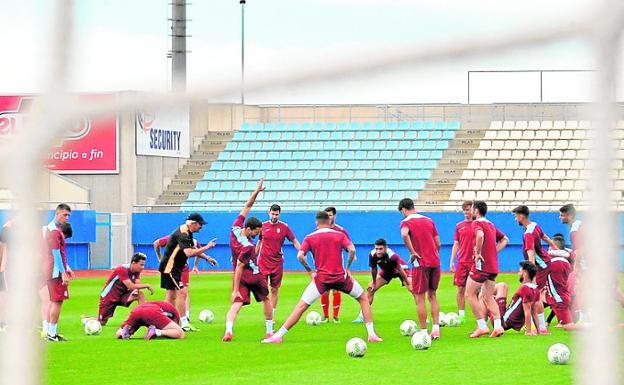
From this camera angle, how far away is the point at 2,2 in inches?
99.5

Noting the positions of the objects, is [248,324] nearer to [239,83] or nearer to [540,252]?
[540,252]

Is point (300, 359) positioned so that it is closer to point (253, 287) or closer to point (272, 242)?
point (253, 287)

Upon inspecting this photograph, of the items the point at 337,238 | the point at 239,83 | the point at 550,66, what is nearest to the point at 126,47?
the point at 239,83

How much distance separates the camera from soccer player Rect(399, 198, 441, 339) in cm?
1322

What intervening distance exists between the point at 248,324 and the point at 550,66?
48.3ft

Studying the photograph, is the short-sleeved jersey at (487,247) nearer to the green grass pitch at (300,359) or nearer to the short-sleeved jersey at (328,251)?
the green grass pitch at (300,359)

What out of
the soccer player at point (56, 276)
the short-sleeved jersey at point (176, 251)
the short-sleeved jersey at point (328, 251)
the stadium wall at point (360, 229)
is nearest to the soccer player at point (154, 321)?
the short-sleeved jersey at point (176, 251)

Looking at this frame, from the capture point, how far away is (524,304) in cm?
1380

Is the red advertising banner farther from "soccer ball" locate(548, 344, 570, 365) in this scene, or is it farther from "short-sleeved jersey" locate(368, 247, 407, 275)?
"short-sleeved jersey" locate(368, 247, 407, 275)

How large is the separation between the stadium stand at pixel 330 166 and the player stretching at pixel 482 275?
443 centimetres

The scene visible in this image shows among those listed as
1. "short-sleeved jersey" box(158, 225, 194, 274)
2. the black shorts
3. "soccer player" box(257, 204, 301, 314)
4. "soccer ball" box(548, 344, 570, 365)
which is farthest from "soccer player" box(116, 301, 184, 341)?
"soccer ball" box(548, 344, 570, 365)

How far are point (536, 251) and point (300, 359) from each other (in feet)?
12.4

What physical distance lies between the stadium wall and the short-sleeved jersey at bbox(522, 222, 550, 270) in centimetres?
1883

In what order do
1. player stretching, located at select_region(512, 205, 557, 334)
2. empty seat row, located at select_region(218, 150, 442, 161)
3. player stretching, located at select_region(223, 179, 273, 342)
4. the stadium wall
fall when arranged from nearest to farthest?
player stretching, located at select_region(223, 179, 273, 342)
player stretching, located at select_region(512, 205, 557, 334)
empty seat row, located at select_region(218, 150, 442, 161)
the stadium wall
